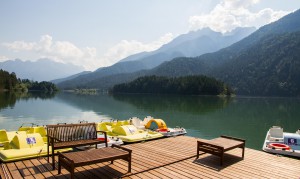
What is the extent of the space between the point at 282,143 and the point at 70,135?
14.0 metres

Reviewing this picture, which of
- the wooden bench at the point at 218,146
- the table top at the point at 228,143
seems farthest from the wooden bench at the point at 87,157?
the table top at the point at 228,143

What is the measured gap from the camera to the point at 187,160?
1130 centimetres

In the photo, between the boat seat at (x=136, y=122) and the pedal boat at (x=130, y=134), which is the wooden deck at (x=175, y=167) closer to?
the pedal boat at (x=130, y=134)

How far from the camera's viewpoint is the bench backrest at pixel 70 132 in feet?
33.7

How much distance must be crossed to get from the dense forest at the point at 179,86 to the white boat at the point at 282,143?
110563mm

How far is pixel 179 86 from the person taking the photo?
140 meters

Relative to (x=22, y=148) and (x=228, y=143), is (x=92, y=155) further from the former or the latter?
(x=228, y=143)

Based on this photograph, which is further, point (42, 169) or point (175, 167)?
point (175, 167)

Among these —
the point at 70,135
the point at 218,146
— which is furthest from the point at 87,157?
the point at 218,146

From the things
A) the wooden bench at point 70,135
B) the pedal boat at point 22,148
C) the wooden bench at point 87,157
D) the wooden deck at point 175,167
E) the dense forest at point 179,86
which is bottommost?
the wooden deck at point 175,167

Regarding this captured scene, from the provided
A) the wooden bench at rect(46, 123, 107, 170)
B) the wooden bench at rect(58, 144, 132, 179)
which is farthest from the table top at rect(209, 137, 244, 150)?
the wooden bench at rect(46, 123, 107, 170)

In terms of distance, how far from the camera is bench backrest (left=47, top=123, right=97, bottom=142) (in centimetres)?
1027

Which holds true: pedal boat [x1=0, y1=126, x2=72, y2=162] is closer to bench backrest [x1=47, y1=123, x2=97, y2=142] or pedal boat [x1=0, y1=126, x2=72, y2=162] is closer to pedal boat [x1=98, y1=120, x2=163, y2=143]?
bench backrest [x1=47, y1=123, x2=97, y2=142]

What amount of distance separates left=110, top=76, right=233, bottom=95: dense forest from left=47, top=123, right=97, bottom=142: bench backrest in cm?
12159
